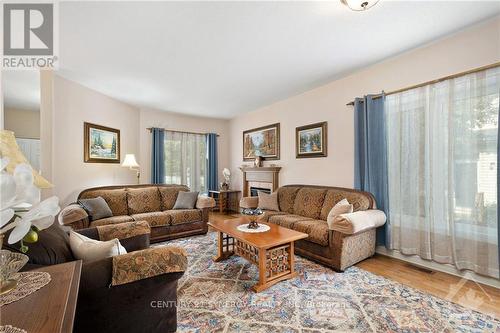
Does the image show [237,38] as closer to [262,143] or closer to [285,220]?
[285,220]

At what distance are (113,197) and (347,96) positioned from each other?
414 centimetres

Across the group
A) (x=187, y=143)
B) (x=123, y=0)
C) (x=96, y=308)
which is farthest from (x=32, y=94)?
(x=96, y=308)

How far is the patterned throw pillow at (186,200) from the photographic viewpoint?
392 centimetres

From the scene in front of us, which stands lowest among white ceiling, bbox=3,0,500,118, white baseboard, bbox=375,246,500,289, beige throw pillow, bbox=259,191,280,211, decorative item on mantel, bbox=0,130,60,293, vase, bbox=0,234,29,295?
white baseboard, bbox=375,246,500,289

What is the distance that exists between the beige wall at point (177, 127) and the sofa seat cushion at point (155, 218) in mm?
1784

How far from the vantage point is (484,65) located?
2.12m

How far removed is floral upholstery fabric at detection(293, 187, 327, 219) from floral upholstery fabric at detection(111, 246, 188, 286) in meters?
2.38

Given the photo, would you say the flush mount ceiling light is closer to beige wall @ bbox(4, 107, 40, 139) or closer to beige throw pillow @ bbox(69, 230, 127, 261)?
beige throw pillow @ bbox(69, 230, 127, 261)

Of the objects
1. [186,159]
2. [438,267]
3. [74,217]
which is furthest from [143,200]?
[438,267]

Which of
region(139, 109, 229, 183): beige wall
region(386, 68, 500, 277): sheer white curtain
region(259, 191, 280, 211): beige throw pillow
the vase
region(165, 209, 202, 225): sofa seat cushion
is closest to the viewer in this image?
the vase

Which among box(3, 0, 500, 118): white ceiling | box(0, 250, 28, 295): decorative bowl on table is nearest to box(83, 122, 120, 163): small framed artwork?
box(3, 0, 500, 118): white ceiling

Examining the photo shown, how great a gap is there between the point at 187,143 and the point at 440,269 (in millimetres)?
5289

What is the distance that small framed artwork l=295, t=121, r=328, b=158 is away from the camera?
369cm

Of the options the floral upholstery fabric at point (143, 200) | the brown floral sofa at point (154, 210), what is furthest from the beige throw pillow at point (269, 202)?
the floral upholstery fabric at point (143, 200)
